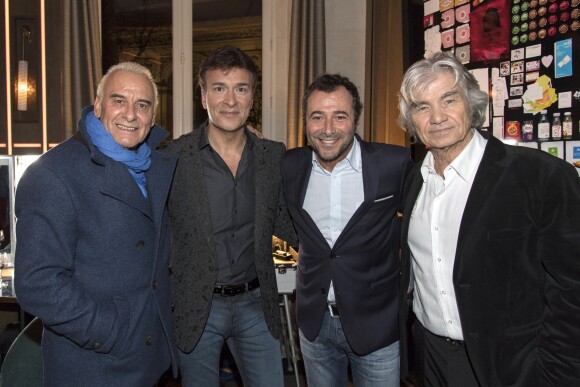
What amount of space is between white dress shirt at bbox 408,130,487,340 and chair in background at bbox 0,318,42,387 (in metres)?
1.30

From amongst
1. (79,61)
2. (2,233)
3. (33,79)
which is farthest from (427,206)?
(33,79)

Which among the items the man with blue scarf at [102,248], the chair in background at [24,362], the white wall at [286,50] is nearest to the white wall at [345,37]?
the white wall at [286,50]

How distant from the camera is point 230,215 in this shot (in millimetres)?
2000

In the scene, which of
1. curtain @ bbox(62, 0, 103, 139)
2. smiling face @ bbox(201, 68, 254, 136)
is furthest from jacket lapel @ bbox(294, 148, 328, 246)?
curtain @ bbox(62, 0, 103, 139)

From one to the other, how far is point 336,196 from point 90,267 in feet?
3.06

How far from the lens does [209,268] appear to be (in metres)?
1.91

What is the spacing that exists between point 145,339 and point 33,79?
357cm

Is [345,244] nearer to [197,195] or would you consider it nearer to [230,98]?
[197,195]

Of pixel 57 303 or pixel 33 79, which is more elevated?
pixel 33 79

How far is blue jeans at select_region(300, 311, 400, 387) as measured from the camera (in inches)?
73.6

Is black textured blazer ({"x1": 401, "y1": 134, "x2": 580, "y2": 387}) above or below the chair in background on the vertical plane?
above

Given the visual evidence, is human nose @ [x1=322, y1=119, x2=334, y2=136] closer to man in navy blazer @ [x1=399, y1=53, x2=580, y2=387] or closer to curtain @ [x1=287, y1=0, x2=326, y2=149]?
man in navy blazer @ [x1=399, y1=53, x2=580, y2=387]

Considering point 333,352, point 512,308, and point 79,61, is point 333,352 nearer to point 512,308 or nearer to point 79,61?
point 512,308

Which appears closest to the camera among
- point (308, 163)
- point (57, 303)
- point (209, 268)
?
point (57, 303)
